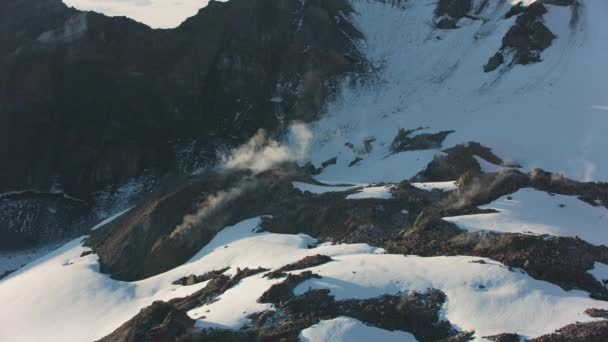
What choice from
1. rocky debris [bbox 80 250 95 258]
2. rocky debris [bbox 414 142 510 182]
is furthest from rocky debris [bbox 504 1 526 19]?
rocky debris [bbox 80 250 95 258]

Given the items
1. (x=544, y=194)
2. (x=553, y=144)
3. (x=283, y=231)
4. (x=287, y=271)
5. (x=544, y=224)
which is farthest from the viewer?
(x=553, y=144)

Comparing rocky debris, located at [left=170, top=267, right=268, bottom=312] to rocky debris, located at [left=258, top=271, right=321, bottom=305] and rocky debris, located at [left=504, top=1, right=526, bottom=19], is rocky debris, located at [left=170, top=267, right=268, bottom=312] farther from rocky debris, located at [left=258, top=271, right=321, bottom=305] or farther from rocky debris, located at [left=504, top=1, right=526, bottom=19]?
rocky debris, located at [left=504, top=1, right=526, bottom=19]

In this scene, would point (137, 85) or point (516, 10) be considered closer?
point (137, 85)

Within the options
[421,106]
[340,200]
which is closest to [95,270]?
[340,200]

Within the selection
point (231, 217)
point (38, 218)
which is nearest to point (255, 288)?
point (231, 217)

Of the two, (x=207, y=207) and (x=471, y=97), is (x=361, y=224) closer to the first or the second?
(x=207, y=207)

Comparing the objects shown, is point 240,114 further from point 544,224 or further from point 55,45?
point 544,224

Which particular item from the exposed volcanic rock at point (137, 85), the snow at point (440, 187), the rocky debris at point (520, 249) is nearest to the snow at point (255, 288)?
the rocky debris at point (520, 249)
